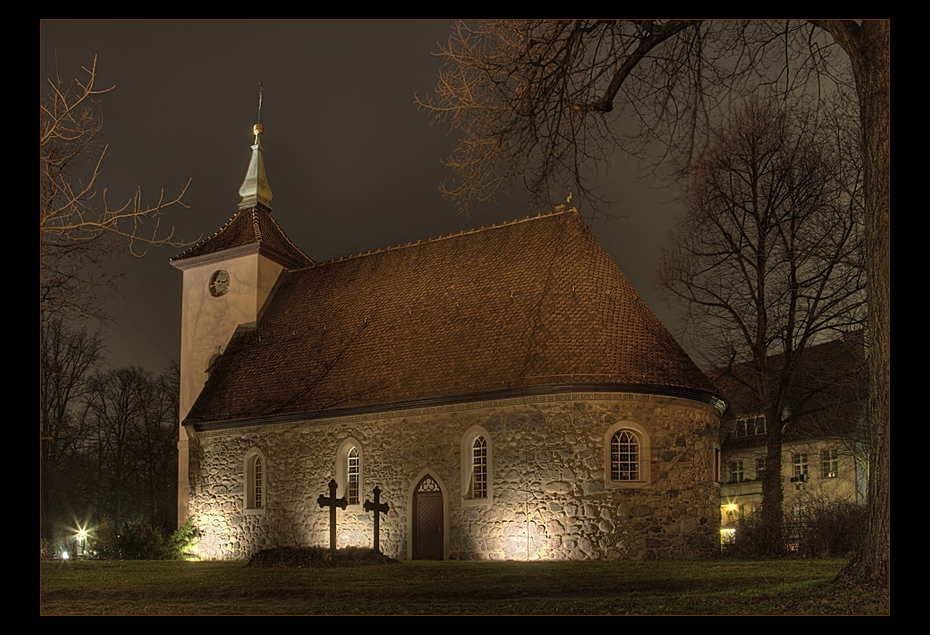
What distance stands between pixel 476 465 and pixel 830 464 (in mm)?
20902

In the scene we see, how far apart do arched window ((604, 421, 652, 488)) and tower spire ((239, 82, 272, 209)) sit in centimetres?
1726

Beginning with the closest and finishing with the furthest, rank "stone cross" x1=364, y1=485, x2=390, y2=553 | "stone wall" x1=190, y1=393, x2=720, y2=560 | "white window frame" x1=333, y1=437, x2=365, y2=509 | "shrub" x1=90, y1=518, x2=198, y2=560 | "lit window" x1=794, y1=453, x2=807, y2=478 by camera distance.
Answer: "stone wall" x1=190, y1=393, x2=720, y2=560, "stone cross" x1=364, y1=485, x2=390, y2=553, "white window frame" x1=333, y1=437, x2=365, y2=509, "shrub" x1=90, y1=518, x2=198, y2=560, "lit window" x1=794, y1=453, x2=807, y2=478

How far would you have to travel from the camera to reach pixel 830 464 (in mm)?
35469

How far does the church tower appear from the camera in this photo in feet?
93.8

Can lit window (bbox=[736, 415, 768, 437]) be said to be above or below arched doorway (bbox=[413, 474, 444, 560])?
above

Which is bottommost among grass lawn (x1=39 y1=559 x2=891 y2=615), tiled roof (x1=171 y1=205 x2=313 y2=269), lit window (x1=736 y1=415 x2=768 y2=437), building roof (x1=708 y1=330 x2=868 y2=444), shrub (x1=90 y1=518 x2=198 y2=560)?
shrub (x1=90 y1=518 x2=198 y2=560)

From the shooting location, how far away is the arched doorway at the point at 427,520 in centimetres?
2069

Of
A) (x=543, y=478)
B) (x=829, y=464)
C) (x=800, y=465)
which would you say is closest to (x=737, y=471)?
(x=800, y=465)

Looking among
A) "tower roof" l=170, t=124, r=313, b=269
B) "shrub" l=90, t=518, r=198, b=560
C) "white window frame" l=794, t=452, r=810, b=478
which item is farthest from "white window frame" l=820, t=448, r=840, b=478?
"shrub" l=90, t=518, r=198, b=560

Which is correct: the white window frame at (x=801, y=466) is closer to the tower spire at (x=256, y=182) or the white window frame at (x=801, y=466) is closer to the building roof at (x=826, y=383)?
the building roof at (x=826, y=383)

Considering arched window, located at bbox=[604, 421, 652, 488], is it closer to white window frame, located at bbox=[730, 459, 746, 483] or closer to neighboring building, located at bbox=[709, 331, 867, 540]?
neighboring building, located at bbox=[709, 331, 867, 540]

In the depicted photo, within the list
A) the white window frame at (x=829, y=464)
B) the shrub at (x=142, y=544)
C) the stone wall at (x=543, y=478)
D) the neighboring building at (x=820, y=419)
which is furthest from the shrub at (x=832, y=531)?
the white window frame at (x=829, y=464)

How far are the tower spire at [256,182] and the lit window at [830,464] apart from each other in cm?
2401
